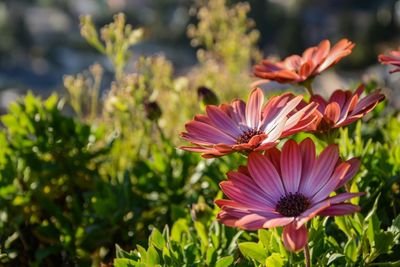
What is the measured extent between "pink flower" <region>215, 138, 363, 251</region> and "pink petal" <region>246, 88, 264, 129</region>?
0.31ft

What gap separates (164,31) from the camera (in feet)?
48.3

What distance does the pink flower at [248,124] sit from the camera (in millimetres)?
667

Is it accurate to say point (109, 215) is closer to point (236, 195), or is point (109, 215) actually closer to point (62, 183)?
point (62, 183)

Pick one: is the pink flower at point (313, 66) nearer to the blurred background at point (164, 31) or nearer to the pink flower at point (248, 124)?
the pink flower at point (248, 124)

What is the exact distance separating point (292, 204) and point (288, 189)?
3 cm

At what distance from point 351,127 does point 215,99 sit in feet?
0.81

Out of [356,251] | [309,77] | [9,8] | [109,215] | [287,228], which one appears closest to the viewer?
[287,228]

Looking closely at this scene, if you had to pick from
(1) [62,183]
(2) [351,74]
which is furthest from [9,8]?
(1) [62,183]

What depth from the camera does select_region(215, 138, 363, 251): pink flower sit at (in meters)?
0.60

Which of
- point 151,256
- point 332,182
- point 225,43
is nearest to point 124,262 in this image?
point 151,256

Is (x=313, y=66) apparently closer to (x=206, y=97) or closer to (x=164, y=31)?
(x=206, y=97)

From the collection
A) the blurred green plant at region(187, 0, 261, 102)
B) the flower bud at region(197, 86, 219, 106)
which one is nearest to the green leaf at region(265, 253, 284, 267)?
the flower bud at region(197, 86, 219, 106)

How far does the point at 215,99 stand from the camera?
115 centimetres

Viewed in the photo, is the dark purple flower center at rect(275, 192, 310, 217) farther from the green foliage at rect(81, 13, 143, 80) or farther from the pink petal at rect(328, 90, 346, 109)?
the green foliage at rect(81, 13, 143, 80)
